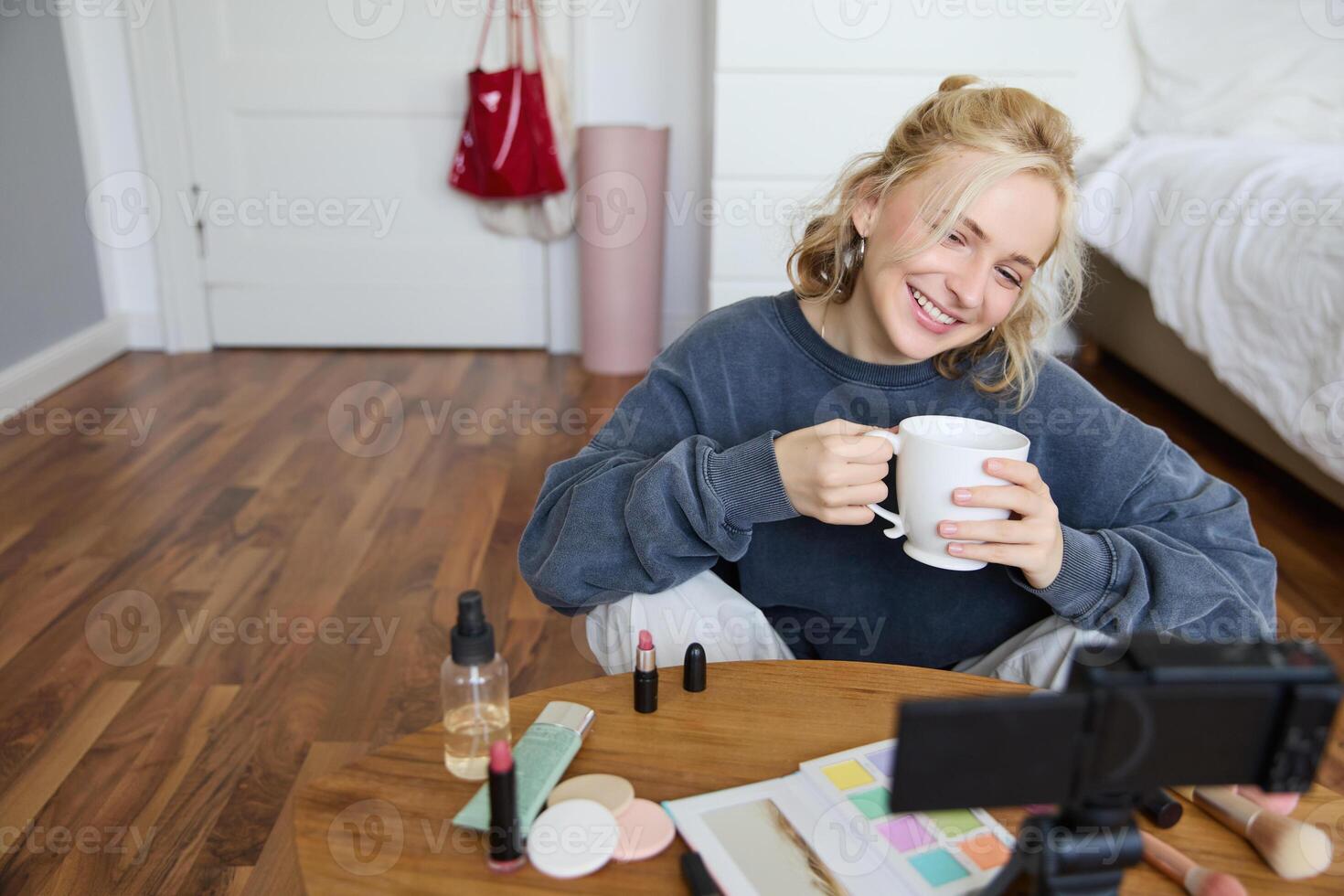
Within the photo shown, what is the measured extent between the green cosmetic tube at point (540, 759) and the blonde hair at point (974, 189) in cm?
49

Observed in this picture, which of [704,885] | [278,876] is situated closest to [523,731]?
[704,885]

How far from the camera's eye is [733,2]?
2365 mm

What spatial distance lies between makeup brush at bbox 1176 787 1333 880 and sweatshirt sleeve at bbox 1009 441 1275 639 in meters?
0.24

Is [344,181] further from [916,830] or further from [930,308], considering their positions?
[916,830]

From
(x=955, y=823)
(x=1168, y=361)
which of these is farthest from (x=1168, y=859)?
(x=1168, y=361)

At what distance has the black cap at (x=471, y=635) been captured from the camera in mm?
631

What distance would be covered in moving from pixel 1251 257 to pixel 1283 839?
1640 mm

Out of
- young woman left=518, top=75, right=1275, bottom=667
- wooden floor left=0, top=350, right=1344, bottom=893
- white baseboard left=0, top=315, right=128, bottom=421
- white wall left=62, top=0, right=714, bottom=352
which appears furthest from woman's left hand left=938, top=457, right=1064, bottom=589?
white baseboard left=0, top=315, right=128, bottom=421

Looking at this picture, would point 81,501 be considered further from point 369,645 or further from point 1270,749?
point 1270,749

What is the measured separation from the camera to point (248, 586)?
5.89ft

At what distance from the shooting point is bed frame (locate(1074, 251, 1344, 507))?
6.92ft

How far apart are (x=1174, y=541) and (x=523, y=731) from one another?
1.90 feet

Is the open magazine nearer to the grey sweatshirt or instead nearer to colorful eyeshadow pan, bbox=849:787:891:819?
colorful eyeshadow pan, bbox=849:787:891:819

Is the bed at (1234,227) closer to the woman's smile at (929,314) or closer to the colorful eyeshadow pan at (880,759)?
the woman's smile at (929,314)
